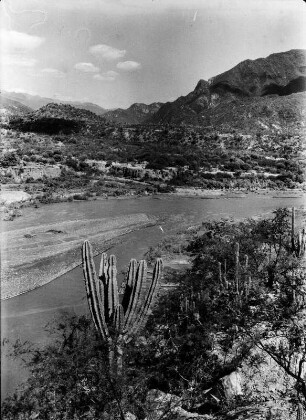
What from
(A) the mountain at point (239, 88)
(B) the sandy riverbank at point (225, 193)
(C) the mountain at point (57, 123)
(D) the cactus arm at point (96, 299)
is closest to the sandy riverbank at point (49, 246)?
(D) the cactus arm at point (96, 299)

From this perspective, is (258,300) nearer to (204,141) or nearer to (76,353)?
(76,353)

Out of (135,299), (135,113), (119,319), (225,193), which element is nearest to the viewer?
(119,319)

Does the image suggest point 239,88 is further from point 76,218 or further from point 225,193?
point 76,218

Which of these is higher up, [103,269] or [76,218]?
[103,269]

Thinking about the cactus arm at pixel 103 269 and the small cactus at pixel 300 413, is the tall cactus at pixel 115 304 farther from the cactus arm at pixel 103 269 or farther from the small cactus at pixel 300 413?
the small cactus at pixel 300 413

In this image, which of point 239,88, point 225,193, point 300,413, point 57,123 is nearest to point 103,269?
point 300,413

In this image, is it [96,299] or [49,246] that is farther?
[49,246]

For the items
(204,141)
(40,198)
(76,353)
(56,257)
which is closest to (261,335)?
(76,353)
